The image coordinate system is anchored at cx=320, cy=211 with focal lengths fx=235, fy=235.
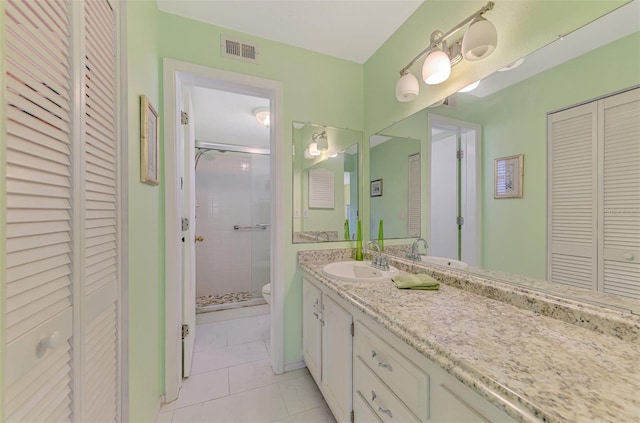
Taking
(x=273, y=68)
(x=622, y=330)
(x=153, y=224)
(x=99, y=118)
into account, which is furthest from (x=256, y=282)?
(x=622, y=330)

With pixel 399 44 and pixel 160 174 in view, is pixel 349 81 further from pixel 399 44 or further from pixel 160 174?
pixel 160 174

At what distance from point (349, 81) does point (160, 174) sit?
1587mm

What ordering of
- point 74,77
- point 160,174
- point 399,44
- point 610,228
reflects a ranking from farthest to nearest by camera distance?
point 399,44 → point 160,174 → point 610,228 → point 74,77

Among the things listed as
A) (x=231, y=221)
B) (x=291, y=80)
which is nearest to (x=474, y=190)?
(x=291, y=80)

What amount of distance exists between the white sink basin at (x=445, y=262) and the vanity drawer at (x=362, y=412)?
2.56ft

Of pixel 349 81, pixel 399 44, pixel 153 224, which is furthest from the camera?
pixel 349 81

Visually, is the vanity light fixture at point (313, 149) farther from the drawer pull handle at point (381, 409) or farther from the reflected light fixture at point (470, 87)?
the drawer pull handle at point (381, 409)

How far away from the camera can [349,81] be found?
1968 millimetres

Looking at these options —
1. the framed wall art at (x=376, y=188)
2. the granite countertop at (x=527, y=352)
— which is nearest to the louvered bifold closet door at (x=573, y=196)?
the granite countertop at (x=527, y=352)

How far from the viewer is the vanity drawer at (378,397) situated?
76 centimetres

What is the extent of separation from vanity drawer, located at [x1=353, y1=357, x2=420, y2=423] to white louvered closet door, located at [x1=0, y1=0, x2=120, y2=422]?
90 centimetres

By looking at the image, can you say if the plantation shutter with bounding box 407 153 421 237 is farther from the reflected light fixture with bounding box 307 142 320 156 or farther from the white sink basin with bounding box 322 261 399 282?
the reflected light fixture with bounding box 307 142 320 156

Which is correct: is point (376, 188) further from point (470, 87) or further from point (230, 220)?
point (230, 220)

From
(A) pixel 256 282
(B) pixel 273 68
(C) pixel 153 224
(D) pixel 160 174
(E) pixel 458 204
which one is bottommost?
(A) pixel 256 282
